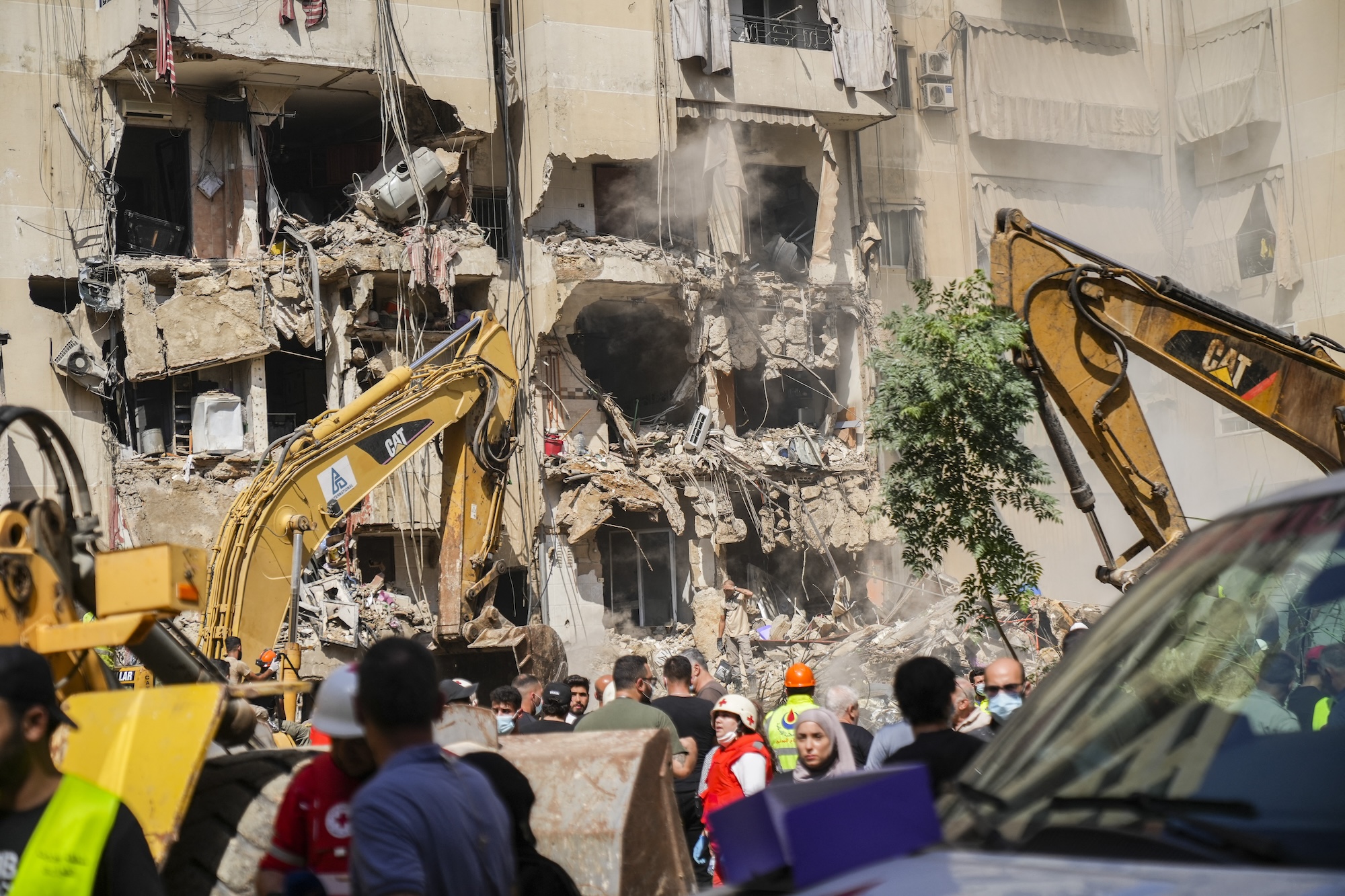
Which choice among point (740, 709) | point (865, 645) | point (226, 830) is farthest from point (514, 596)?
point (226, 830)

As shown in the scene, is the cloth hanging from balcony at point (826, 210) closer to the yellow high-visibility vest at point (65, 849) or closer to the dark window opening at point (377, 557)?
the dark window opening at point (377, 557)

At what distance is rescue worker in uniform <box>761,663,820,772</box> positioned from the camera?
28.1ft

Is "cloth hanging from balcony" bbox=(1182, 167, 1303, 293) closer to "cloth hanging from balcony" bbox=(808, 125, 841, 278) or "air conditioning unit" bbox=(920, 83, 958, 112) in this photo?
"air conditioning unit" bbox=(920, 83, 958, 112)

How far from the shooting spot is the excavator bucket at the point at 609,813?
5.24 metres

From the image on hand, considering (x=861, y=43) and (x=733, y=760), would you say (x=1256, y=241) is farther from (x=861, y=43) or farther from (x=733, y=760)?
(x=733, y=760)

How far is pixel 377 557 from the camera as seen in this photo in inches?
955

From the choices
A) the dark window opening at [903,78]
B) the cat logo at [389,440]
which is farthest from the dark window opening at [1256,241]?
the cat logo at [389,440]

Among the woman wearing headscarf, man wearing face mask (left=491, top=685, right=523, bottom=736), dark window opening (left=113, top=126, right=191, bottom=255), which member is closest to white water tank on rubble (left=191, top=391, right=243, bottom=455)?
dark window opening (left=113, top=126, right=191, bottom=255)

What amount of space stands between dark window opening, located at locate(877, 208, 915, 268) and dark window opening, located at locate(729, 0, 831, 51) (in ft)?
12.4

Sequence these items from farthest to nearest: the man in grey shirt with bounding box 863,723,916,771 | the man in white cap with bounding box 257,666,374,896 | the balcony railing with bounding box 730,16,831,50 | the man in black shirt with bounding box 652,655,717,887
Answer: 1. the balcony railing with bounding box 730,16,831,50
2. the man in black shirt with bounding box 652,655,717,887
3. the man in grey shirt with bounding box 863,723,916,771
4. the man in white cap with bounding box 257,666,374,896

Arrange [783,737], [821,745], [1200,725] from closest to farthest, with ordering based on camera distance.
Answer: [1200,725], [821,745], [783,737]

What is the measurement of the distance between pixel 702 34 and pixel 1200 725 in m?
25.2

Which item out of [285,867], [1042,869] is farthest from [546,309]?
[1042,869]

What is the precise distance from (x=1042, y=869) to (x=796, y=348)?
2621cm
